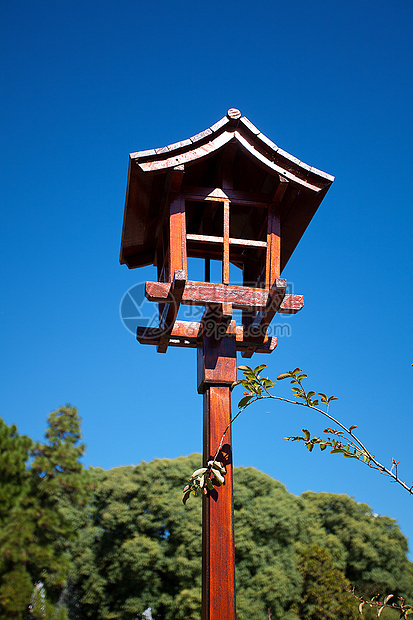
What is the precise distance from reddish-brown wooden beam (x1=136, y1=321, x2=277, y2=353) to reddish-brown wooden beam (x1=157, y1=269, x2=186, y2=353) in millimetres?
35

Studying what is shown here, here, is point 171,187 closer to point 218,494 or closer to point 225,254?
point 225,254

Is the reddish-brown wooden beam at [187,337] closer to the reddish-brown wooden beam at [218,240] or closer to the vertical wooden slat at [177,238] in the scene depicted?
the vertical wooden slat at [177,238]

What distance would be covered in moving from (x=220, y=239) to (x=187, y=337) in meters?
0.66

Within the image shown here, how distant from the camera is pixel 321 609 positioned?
11.4 meters

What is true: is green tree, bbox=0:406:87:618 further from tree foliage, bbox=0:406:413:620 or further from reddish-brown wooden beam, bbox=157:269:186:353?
reddish-brown wooden beam, bbox=157:269:186:353

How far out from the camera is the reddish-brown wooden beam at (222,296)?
300 cm

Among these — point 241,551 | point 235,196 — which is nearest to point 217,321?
point 235,196

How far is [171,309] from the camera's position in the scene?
126 inches

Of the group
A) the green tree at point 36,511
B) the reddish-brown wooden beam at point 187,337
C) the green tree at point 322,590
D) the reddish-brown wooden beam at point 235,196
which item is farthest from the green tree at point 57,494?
the reddish-brown wooden beam at point 235,196

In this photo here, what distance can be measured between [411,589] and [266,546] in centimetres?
362

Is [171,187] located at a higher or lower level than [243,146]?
lower

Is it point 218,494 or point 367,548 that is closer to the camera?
point 218,494

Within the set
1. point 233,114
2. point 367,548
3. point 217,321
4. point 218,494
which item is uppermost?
point 233,114

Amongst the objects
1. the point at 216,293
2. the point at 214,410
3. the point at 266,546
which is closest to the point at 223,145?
the point at 216,293
